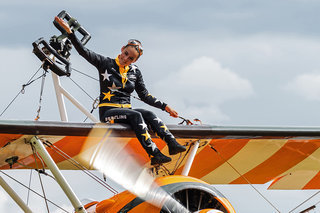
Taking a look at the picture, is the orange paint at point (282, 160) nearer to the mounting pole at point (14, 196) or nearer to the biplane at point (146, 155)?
the biplane at point (146, 155)

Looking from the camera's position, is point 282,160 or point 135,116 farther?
point 282,160

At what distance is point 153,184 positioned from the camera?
21.4ft

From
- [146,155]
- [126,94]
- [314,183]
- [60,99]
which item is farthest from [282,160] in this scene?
[60,99]

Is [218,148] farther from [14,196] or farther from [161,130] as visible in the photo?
[14,196]

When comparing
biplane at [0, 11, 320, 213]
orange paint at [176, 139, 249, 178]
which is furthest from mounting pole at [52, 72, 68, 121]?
orange paint at [176, 139, 249, 178]

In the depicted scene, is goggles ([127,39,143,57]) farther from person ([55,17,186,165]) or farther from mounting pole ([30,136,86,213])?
mounting pole ([30,136,86,213])

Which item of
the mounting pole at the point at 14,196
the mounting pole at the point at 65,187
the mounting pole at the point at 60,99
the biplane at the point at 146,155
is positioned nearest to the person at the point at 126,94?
the biplane at the point at 146,155

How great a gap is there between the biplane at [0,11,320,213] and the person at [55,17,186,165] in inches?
8.9

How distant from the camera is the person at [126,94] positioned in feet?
21.8

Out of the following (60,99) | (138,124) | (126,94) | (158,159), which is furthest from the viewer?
(60,99)

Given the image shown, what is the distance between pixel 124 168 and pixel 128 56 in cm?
169

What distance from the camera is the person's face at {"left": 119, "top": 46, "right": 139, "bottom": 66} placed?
7.34m

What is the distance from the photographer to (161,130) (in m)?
6.74

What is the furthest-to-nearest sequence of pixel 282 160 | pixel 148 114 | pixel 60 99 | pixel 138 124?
1. pixel 60 99
2. pixel 282 160
3. pixel 148 114
4. pixel 138 124
